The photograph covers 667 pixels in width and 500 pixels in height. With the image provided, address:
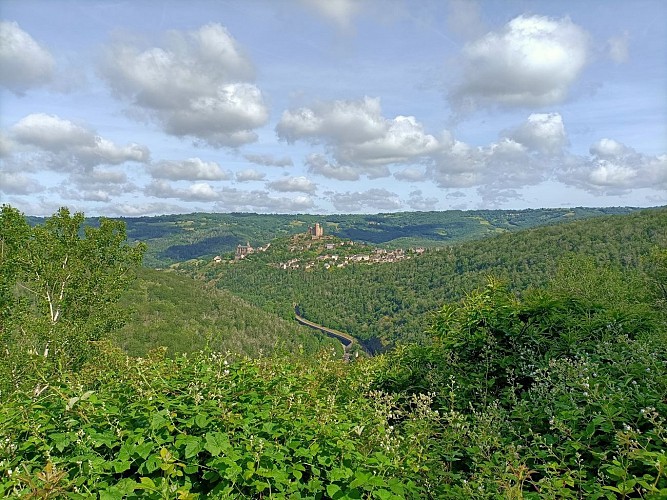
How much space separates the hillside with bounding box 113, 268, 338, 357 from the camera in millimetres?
104500

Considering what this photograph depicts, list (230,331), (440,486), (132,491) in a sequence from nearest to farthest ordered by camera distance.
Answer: (132,491), (440,486), (230,331)

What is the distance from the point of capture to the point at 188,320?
4998 inches

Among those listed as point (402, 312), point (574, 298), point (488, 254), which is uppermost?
point (574, 298)

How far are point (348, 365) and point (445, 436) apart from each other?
389cm

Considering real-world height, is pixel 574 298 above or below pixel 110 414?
above

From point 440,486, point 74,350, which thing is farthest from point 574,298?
point 74,350

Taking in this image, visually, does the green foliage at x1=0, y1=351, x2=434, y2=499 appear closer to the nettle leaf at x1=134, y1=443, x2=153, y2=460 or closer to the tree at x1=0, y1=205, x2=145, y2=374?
the nettle leaf at x1=134, y1=443, x2=153, y2=460

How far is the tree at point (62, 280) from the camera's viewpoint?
19.5m

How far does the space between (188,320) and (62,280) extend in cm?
11111

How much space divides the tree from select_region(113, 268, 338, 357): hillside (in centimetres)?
7435

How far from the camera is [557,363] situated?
4.96 m

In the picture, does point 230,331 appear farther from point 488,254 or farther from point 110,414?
point 110,414

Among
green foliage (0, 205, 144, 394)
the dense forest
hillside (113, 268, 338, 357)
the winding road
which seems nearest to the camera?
the dense forest

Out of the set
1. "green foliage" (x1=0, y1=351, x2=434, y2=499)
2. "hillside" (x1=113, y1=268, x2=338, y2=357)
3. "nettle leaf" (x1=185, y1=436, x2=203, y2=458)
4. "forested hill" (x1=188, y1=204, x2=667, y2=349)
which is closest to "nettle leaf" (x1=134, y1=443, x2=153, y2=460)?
"green foliage" (x1=0, y1=351, x2=434, y2=499)
